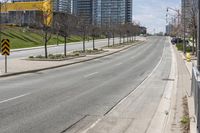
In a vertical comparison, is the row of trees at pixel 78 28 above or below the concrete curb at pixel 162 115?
above

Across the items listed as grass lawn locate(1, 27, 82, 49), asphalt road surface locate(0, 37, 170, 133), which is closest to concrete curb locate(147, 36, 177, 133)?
asphalt road surface locate(0, 37, 170, 133)

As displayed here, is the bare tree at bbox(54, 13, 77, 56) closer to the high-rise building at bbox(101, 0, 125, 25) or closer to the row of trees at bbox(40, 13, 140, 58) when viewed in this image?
the row of trees at bbox(40, 13, 140, 58)

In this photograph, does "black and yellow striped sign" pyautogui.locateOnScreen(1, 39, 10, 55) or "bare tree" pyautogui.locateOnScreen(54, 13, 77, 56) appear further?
"bare tree" pyautogui.locateOnScreen(54, 13, 77, 56)

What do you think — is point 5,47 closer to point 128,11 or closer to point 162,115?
point 162,115

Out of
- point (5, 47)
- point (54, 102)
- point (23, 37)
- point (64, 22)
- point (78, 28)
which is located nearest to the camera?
point (54, 102)

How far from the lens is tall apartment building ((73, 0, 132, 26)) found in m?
133

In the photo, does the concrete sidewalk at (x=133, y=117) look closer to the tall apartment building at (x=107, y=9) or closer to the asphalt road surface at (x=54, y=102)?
the asphalt road surface at (x=54, y=102)

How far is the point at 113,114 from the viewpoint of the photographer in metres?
13.1

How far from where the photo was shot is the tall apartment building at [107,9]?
133375mm

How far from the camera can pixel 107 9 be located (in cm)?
15188

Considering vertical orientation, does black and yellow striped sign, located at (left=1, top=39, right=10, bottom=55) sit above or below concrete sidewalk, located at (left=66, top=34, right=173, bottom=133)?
above

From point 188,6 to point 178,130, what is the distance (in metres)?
42.3

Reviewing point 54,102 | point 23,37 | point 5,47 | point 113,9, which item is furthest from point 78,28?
point 113,9

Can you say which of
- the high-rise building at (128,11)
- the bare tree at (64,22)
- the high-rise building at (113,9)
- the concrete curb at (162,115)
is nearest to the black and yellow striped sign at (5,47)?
the concrete curb at (162,115)
